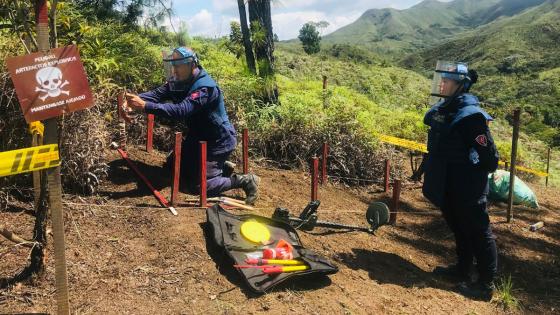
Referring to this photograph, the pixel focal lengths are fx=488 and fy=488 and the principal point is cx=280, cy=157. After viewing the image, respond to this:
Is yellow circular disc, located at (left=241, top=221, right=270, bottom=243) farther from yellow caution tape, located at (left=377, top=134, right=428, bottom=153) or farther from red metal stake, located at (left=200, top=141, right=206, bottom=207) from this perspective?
yellow caution tape, located at (left=377, top=134, right=428, bottom=153)

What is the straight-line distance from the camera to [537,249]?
207 inches

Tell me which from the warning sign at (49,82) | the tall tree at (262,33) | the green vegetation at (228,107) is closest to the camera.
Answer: the warning sign at (49,82)

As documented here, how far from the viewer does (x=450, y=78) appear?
389 cm

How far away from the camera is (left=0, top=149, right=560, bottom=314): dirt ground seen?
296 centimetres

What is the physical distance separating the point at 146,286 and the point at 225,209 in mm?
1381

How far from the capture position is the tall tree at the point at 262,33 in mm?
7836

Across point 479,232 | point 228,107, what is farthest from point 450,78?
Answer: point 228,107

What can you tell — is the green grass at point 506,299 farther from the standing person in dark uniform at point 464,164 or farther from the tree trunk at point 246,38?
the tree trunk at point 246,38

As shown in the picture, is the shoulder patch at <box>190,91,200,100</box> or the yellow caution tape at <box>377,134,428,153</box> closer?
the shoulder patch at <box>190,91,200,100</box>

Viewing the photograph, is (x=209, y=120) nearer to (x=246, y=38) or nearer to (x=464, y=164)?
(x=464, y=164)

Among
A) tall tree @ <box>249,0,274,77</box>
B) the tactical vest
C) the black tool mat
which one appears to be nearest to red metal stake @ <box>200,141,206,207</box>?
the black tool mat

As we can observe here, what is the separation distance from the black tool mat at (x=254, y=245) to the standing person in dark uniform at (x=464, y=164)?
1.18 m

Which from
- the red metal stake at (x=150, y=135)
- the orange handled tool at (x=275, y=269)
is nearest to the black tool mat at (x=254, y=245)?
the orange handled tool at (x=275, y=269)

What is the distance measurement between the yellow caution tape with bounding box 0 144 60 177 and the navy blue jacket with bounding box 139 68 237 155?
1914 millimetres
